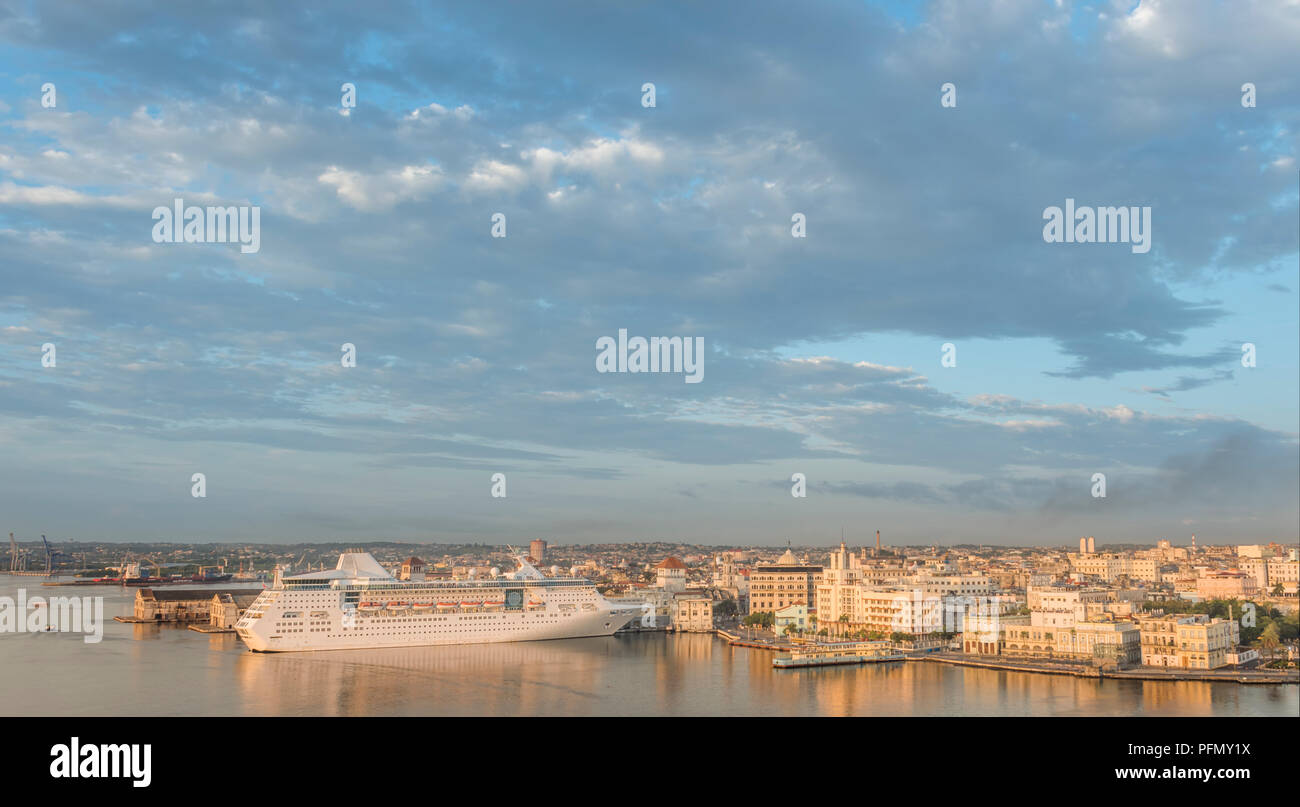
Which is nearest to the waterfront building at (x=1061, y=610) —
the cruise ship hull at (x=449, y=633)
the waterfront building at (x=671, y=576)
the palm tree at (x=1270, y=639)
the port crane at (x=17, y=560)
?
the palm tree at (x=1270, y=639)

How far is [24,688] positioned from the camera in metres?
19.8

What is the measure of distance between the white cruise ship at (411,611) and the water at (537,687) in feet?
3.39

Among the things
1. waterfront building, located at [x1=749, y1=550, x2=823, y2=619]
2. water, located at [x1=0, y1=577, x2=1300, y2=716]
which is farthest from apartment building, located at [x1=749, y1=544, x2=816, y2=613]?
water, located at [x1=0, y1=577, x2=1300, y2=716]

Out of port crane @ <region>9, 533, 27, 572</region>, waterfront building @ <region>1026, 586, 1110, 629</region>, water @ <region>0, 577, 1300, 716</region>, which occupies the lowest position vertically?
port crane @ <region>9, 533, 27, 572</region>

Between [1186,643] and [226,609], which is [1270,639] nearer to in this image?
[1186,643]

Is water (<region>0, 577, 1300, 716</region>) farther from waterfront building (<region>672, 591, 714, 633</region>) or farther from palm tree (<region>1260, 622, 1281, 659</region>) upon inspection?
waterfront building (<region>672, 591, 714, 633</region>)

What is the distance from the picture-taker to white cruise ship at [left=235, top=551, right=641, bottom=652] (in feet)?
91.8

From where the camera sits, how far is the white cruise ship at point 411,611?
28.0 meters

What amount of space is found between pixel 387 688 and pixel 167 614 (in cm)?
2415

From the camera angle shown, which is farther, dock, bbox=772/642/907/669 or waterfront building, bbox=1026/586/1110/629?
waterfront building, bbox=1026/586/1110/629

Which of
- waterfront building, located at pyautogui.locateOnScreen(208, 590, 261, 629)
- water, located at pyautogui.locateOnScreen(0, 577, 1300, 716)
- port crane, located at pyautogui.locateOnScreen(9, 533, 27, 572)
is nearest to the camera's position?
water, located at pyautogui.locateOnScreen(0, 577, 1300, 716)

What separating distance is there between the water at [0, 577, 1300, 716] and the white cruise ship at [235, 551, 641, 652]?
1033 millimetres
